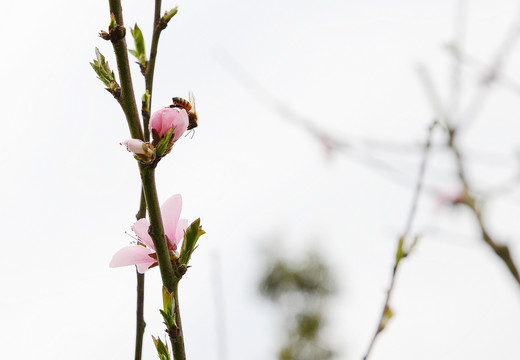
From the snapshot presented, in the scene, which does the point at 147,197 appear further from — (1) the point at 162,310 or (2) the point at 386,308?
(2) the point at 386,308

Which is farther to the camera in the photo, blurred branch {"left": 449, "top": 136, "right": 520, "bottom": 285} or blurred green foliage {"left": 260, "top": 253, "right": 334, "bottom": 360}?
blurred green foliage {"left": 260, "top": 253, "right": 334, "bottom": 360}

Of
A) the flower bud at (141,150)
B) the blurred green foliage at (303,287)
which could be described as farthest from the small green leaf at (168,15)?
the blurred green foliage at (303,287)

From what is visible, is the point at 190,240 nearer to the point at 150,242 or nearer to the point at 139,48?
the point at 150,242

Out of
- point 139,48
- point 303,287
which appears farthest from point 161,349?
point 303,287

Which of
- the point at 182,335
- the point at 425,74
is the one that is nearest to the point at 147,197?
the point at 182,335

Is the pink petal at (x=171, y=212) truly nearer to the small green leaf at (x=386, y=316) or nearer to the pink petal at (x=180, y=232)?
the pink petal at (x=180, y=232)

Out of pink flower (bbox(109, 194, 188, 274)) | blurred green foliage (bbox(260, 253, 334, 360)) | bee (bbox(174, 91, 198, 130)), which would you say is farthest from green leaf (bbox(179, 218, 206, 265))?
blurred green foliage (bbox(260, 253, 334, 360))

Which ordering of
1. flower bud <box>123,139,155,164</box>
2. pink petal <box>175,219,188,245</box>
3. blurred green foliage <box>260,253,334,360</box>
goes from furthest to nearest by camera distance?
1. blurred green foliage <box>260,253,334,360</box>
2. pink petal <box>175,219,188,245</box>
3. flower bud <box>123,139,155,164</box>

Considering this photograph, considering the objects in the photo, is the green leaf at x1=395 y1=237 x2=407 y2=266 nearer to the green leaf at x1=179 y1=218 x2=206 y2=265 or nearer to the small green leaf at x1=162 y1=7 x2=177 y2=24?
the green leaf at x1=179 y1=218 x2=206 y2=265
